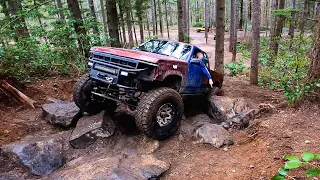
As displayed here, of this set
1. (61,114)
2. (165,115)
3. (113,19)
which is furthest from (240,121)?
(113,19)

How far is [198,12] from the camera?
2463 inches

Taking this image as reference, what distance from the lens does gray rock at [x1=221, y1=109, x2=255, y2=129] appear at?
6789 millimetres

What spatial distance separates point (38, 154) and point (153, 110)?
2.30 m

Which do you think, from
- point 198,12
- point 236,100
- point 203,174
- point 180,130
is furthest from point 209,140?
point 198,12

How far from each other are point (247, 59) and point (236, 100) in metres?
15.8

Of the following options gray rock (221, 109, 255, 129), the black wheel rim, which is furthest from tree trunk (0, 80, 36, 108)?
gray rock (221, 109, 255, 129)

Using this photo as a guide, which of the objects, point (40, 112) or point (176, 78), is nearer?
point (176, 78)

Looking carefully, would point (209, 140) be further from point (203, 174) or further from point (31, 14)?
point (31, 14)

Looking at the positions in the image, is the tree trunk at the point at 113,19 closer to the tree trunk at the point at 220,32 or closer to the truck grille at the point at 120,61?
the tree trunk at the point at 220,32

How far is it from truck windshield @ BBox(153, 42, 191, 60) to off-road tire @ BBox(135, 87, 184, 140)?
4.66ft

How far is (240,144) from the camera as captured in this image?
5785 millimetres

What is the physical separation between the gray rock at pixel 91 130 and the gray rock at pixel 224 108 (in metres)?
3.05

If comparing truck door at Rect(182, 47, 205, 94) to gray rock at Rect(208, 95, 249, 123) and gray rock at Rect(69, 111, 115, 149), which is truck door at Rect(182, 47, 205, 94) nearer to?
gray rock at Rect(208, 95, 249, 123)

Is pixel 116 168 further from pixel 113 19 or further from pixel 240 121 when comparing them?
pixel 113 19
